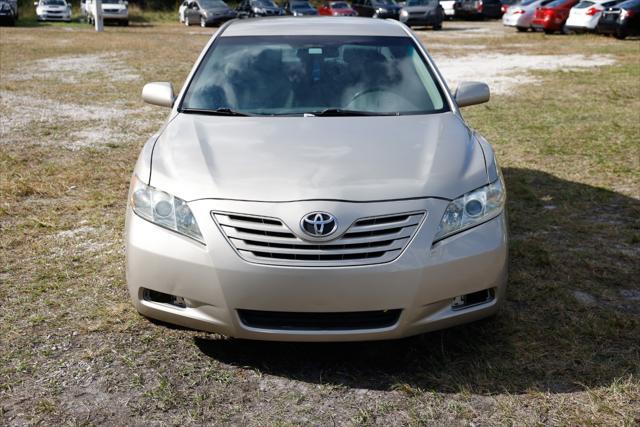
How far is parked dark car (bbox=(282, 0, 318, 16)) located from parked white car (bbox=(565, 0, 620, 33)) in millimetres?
12603

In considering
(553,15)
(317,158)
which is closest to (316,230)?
(317,158)

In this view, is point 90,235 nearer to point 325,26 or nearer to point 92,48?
point 325,26

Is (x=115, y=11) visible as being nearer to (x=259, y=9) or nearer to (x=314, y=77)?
(x=259, y=9)

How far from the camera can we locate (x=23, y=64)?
17453 millimetres

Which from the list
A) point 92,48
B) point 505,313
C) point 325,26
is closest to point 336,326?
point 505,313

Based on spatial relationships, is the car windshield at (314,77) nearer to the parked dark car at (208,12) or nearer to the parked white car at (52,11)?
the parked dark car at (208,12)

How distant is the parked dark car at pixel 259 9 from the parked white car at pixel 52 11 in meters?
9.67

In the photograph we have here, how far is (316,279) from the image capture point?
311cm

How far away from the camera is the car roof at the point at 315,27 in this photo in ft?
16.6

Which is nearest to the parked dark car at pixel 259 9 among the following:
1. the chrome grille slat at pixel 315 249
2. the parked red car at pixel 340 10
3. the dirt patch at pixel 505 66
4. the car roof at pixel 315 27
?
the parked red car at pixel 340 10

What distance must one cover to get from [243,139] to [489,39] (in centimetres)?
2437

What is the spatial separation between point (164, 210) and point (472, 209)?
133 cm

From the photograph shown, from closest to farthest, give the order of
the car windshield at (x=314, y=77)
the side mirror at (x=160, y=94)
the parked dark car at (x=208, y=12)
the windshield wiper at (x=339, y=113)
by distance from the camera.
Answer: the windshield wiper at (x=339, y=113) < the car windshield at (x=314, y=77) < the side mirror at (x=160, y=94) < the parked dark car at (x=208, y=12)

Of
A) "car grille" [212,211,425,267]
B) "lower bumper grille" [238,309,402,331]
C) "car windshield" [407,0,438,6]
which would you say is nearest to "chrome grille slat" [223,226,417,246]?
"car grille" [212,211,425,267]
